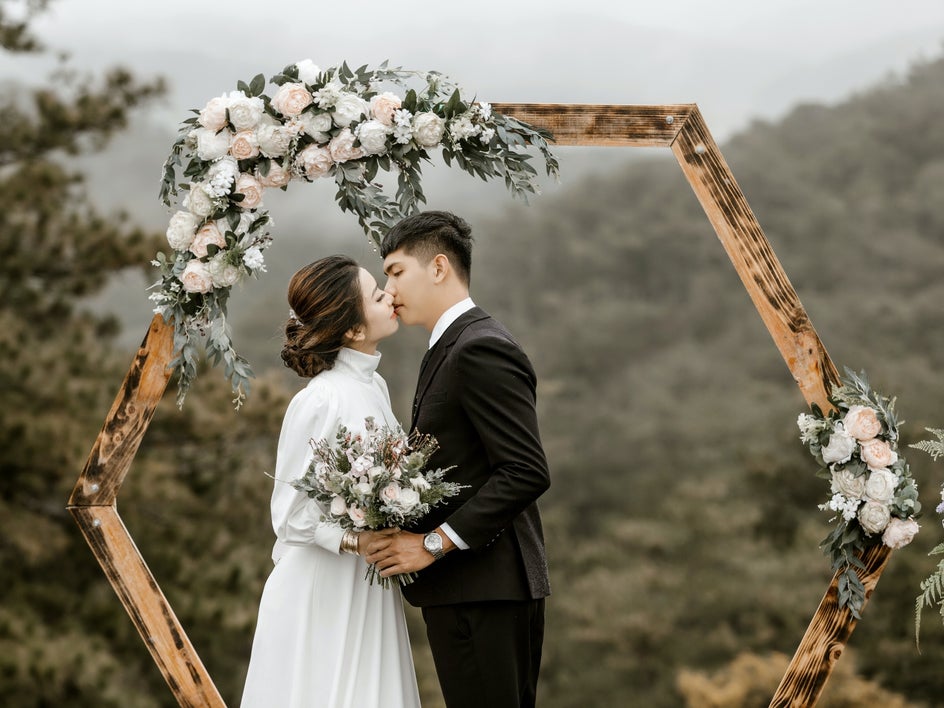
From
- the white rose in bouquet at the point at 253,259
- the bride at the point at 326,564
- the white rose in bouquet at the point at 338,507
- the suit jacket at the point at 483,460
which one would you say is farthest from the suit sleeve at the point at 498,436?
the white rose in bouquet at the point at 253,259

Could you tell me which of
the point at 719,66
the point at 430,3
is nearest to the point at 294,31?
the point at 430,3

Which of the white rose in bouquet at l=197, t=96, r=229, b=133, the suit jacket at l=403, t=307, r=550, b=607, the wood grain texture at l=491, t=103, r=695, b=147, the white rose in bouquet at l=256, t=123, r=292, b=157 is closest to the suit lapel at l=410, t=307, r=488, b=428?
the suit jacket at l=403, t=307, r=550, b=607

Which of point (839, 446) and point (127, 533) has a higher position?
point (127, 533)

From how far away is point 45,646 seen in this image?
9312 mm

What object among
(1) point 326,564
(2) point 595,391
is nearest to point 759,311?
(1) point 326,564

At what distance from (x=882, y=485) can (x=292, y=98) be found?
8.76 ft

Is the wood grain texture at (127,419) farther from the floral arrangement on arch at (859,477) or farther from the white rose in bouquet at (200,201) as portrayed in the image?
the floral arrangement on arch at (859,477)

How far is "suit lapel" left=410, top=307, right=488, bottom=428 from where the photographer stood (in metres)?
3.88

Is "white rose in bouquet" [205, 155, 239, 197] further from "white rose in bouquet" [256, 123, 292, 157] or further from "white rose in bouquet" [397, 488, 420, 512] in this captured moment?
"white rose in bouquet" [397, 488, 420, 512]

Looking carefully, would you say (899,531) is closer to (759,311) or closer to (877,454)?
(877,454)

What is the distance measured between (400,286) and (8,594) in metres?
7.86

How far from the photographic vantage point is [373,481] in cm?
357

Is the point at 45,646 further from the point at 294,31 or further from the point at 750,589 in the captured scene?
the point at 294,31

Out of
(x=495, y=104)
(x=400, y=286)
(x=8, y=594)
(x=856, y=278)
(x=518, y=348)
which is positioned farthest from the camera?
(x=856, y=278)
